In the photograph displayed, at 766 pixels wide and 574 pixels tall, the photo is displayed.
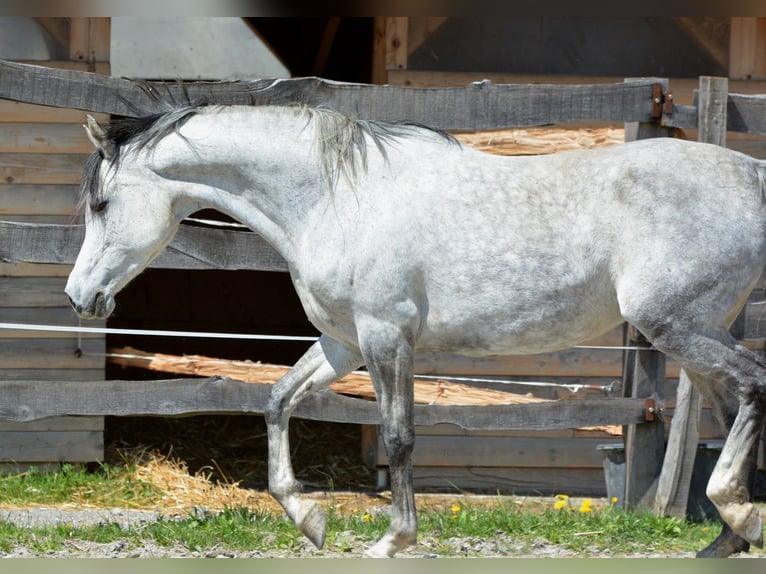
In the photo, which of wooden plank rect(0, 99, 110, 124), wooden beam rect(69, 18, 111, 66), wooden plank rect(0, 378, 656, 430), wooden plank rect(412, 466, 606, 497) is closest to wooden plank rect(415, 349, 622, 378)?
wooden plank rect(412, 466, 606, 497)

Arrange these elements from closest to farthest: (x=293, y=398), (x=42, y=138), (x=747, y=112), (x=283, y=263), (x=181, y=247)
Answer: (x=293, y=398) < (x=181, y=247) < (x=283, y=263) < (x=747, y=112) < (x=42, y=138)

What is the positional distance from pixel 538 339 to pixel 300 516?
122cm

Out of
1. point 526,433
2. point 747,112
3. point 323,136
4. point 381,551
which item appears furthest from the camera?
point 526,433

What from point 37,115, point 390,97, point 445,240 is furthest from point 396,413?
point 37,115

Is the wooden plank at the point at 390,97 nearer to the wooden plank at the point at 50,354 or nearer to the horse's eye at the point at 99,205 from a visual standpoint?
the horse's eye at the point at 99,205

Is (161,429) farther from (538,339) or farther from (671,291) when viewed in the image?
(671,291)

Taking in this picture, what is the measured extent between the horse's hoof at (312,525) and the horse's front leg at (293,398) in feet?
0.04

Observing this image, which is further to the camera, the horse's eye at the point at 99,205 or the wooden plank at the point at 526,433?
the wooden plank at the point at 526,433

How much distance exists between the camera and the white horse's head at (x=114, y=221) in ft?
13.7

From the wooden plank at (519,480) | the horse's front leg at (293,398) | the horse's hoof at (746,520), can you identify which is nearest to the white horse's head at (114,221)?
the horse's front leg at (293,398)

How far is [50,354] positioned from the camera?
6523 millimetres

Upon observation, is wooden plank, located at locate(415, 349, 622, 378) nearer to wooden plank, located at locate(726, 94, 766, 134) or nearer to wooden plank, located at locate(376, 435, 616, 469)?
wooden plank, located at locate(376, 435, 616, 469)

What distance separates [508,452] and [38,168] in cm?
355

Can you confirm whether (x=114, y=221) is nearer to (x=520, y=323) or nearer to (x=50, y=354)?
(x=520, y=323)
